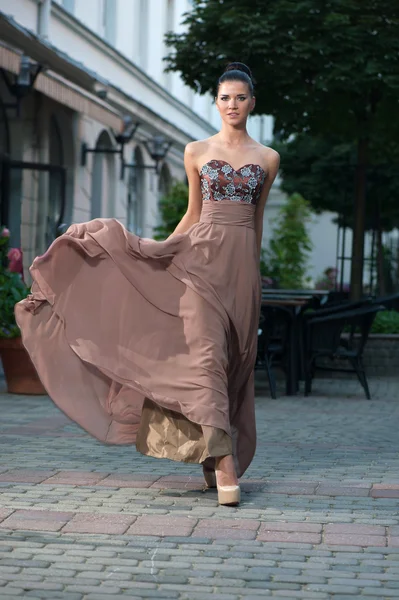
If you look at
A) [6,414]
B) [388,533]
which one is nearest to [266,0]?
[6,414]

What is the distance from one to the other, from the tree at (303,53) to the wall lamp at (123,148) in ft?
13.8

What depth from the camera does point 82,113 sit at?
17188 millimetres

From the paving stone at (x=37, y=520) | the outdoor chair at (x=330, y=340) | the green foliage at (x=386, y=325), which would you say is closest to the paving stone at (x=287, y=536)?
the paving stone at (x=37, y=520)

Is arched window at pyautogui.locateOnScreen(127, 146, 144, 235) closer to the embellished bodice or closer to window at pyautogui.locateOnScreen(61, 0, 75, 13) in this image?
window at pyautogui.locateOnScreen(61, 0, 75, 13)

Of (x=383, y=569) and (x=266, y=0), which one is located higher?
(x=266, y=0)

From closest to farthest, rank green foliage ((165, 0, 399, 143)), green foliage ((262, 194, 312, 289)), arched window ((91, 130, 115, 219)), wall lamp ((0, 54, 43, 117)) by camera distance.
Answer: green foliage ((165, 0, 399, 143))
wall lamp ((0, 54, 43, 117))
arched window ((91, 130, 115, 219))
green foliage ((262, 194, 312, 289))

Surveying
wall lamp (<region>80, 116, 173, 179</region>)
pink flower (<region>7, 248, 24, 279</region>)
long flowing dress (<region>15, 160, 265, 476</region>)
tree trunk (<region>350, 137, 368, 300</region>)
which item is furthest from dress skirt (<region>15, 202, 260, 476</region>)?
wall lamp (<region>80, 116, 173, 179</region>)

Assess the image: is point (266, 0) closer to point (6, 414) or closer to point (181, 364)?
point (6, 414)

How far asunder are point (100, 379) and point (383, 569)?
221 centimetres

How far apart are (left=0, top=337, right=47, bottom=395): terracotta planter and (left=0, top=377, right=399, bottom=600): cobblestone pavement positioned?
235 cm

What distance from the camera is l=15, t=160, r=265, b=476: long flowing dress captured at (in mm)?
6039

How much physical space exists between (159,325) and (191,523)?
1155 millimetres

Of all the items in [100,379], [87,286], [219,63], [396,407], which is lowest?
[396,407]

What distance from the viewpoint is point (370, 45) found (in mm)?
14984
